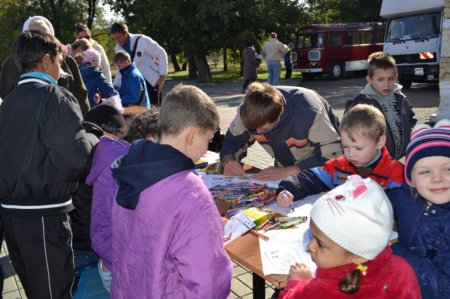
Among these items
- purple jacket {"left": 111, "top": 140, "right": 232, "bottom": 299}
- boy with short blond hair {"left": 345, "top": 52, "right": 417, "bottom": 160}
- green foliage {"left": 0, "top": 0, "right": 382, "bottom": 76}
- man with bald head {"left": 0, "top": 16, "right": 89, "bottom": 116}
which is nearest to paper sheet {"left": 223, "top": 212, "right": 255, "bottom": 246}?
purple jacket {"left": 111, "top": 140, "right": 232, "bottom": 299}

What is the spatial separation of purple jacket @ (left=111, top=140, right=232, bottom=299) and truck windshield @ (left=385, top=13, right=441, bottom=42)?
13.6 metres

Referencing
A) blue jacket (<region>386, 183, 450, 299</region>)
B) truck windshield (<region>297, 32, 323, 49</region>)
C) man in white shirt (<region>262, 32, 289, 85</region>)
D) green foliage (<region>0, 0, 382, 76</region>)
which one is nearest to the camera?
blue jacket (<region>386, 183, 450, 299</region>)

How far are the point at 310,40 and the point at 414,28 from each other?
7069 mm

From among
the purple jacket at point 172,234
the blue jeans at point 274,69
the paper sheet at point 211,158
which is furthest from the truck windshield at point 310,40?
the purple jacket at point 172,234

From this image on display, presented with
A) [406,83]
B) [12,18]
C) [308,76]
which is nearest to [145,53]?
[406,83]

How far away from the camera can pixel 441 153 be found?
2043mm

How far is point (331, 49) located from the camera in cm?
2058

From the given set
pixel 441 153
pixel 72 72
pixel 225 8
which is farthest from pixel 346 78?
pixel 441 153

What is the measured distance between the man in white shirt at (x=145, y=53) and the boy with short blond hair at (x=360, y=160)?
442 centimetres

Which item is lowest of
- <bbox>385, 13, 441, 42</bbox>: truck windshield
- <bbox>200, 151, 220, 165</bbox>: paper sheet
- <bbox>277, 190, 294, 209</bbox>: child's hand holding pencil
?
<bbox>200, 151, 220, 165</bbox>: paper sheet

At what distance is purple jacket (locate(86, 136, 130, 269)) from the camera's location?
7.94 ft

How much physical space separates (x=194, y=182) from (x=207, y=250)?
253 millimetres

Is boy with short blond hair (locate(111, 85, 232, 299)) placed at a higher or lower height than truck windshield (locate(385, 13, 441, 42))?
lower

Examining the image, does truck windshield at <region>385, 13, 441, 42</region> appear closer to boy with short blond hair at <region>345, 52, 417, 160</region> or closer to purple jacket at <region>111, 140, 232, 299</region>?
boy with short blond hair at <region>345, 52, 417, 160</region>
